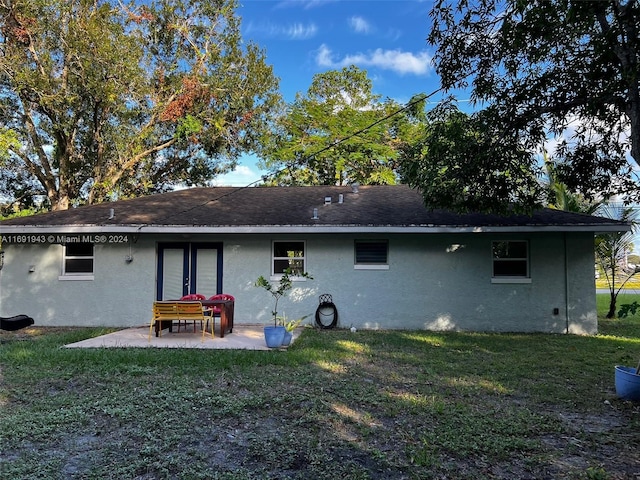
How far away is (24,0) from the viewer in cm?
1475

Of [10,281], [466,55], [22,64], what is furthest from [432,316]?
[22,64]

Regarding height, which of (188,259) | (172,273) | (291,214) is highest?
(291,214)

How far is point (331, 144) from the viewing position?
2162 cm

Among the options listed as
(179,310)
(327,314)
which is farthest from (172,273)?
(327,314)

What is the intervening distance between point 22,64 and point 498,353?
1778cm

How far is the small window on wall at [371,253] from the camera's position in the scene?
1123 cm

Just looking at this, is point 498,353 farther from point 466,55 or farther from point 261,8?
point 261,8

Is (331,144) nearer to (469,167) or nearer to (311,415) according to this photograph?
(469,167)

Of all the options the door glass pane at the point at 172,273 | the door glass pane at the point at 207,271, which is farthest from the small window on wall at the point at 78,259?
the door glass pane at the point at 207,271

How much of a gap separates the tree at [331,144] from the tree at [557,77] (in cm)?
1397

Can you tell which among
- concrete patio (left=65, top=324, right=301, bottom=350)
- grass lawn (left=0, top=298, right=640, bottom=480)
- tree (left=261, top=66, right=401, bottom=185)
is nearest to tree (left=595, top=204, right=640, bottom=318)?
grass lawn (left=0, top=298, right=640, bottom=480)

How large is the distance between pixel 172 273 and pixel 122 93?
8566 millimetres

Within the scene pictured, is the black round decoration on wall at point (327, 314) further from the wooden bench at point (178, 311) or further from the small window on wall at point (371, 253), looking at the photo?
the wooden bench at point (178, 311)

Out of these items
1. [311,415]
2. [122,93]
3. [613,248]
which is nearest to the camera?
[311,415]
